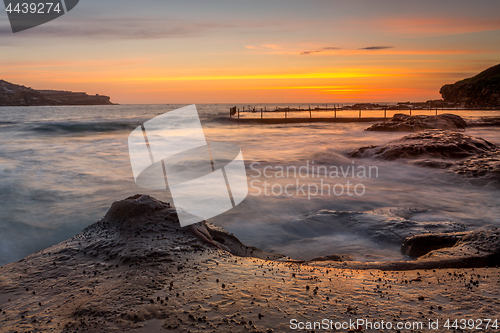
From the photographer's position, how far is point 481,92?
75.4 m

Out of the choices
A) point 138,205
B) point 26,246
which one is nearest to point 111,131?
point 26,246

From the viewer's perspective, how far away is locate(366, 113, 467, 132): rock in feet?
58.0

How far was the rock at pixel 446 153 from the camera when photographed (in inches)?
355

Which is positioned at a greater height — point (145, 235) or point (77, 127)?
point (77, 127)

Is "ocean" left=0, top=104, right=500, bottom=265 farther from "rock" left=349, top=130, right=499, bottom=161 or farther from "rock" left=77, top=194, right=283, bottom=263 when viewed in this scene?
"rock" left=77, top=194, right=283, bottom=263

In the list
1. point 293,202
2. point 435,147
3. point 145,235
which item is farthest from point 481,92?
point 145,235

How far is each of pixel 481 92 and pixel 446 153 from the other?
83.3 metres

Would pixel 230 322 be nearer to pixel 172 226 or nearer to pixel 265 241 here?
pixel 172 226

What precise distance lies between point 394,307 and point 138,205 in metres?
2.75

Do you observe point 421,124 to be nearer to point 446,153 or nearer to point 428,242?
point 446,153

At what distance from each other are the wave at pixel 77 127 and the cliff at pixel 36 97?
158643mm

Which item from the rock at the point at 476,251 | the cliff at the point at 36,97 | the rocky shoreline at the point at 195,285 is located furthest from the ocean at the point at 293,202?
the cliff at the point at 36,97

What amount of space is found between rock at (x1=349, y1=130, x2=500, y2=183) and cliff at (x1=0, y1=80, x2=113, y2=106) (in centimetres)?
18536

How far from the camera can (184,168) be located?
36.4 ft
